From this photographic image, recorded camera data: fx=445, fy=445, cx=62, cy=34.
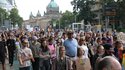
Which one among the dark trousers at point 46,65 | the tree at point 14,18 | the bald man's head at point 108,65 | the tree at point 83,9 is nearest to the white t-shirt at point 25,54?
the dark trousers at point 46,65

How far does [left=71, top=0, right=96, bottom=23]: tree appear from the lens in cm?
8956

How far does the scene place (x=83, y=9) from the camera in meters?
90.2

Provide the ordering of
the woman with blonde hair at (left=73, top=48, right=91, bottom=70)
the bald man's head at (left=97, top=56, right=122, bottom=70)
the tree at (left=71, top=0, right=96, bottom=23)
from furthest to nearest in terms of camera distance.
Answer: the tree at (left=71, top=0, right=96, bottom=23), the woman with blonde hair at (left=73, top=48, right=91, bottom=70), the bald man's head at (left=97, top=56, right=122, bottom=70)

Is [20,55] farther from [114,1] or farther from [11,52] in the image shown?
[114,1]

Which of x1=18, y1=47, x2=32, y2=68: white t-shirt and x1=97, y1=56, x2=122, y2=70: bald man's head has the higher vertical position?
x1=97, y1=56, x2=122, y2=70: bald man's head

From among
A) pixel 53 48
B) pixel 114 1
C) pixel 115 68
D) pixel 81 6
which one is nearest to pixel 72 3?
pixel 81 6

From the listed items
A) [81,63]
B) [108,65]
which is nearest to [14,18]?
[81,63]

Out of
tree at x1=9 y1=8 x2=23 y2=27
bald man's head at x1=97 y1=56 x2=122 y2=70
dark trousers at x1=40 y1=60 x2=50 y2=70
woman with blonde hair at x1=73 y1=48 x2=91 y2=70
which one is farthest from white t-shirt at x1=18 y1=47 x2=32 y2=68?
tree at x1=9 y1=8 x2=23 y2=27

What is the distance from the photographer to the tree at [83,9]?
8956 cm

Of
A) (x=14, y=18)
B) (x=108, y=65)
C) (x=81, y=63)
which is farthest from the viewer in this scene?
(x=14, y=18)

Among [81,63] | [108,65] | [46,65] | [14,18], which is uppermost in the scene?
[108,65]

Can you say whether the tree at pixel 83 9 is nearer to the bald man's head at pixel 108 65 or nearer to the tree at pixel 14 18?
the tree at pixel 14 18

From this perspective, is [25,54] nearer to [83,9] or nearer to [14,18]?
[83,9]

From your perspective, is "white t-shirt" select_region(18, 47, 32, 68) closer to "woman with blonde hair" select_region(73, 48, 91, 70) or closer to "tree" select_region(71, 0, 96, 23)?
"woman with blonde hair" select_region(73, 48, 91, 70)
